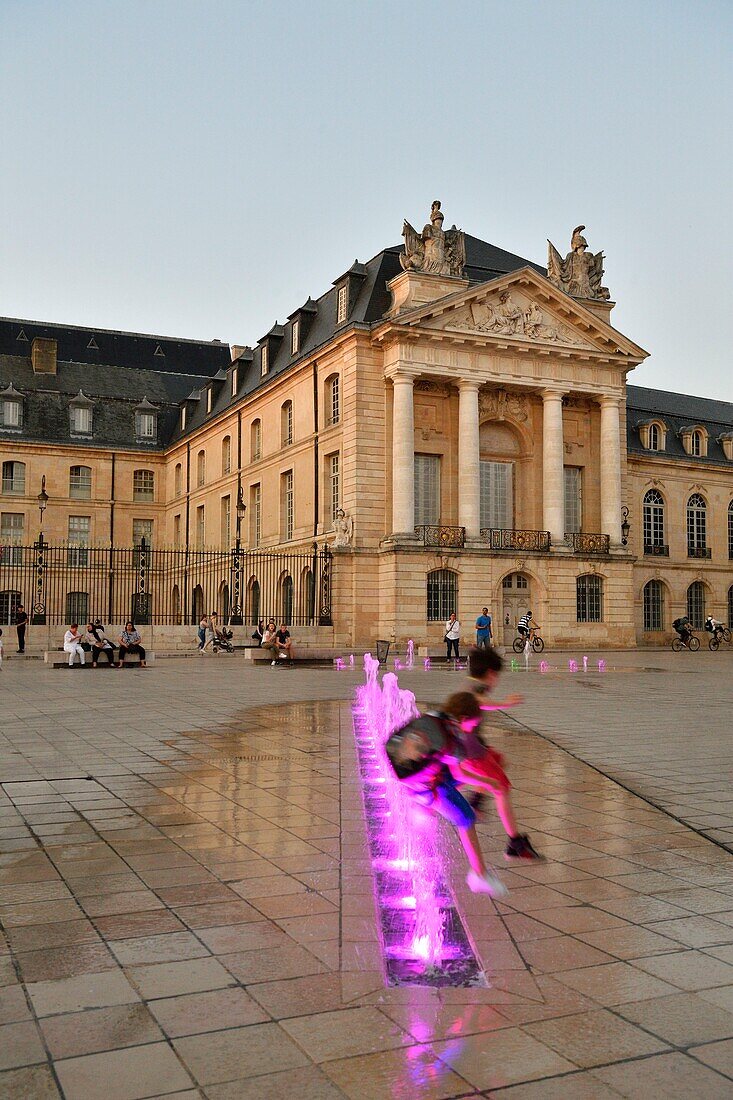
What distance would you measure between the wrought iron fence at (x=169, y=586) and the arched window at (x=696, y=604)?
20246 millimetres

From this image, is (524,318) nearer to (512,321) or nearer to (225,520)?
(512,321)

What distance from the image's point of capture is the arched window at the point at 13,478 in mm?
56906

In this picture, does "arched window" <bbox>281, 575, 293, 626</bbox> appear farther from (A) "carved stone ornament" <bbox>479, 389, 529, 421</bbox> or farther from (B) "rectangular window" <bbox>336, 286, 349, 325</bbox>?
(B) "rectangular window" <bbox>336, 286, 349, 325</bbox>

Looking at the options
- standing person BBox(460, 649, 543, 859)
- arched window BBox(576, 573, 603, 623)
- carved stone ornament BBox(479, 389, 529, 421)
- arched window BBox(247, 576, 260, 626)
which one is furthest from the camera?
arched window BBox(247, 576, 260, 626)

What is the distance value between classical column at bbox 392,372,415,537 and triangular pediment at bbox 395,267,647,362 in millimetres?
2344

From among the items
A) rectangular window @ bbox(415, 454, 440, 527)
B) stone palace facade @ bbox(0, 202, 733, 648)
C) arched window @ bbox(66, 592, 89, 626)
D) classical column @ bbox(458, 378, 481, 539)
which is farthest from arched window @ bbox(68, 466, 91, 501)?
classical column @ bbox(458, 378, 481, 539)

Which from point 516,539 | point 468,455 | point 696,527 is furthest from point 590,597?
point 696,527

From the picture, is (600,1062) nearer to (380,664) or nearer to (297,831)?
(297,831)

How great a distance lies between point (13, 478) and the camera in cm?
5703

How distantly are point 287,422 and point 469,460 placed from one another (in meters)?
10.2

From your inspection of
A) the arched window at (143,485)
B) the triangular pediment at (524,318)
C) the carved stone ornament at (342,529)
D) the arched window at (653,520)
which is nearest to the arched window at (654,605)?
the arched window at (653,520)

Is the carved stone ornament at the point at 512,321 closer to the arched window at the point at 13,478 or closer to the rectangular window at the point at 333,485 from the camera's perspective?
the rectangular window at the point at 333,485

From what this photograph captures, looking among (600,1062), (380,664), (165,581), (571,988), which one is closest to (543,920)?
(571,988)

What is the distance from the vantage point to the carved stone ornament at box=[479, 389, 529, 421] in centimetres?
4116
